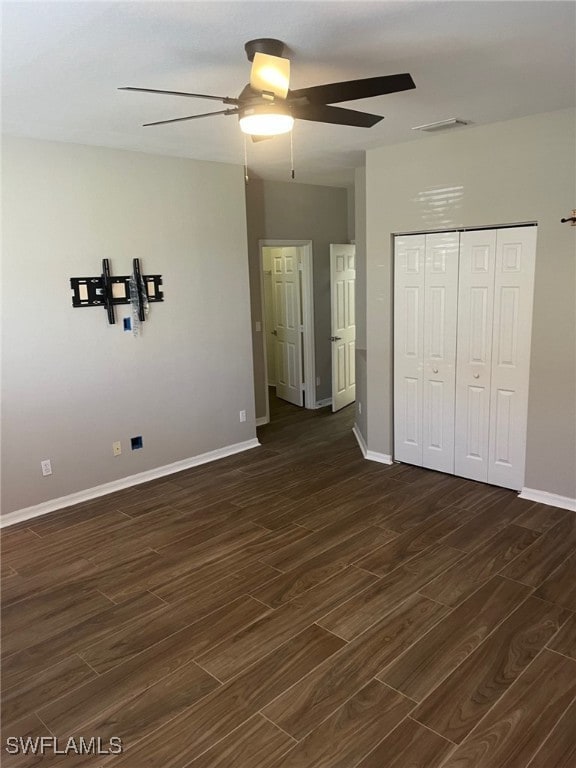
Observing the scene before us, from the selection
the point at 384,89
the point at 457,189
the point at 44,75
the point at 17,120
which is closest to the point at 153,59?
the point at 44,75

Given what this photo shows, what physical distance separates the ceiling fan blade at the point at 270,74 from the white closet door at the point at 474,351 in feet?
7.75

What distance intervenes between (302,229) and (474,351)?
3.00 meters

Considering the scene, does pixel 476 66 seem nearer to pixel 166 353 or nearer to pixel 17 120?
pixel 17 120

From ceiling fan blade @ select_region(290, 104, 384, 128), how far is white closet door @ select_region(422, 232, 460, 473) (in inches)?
74.1

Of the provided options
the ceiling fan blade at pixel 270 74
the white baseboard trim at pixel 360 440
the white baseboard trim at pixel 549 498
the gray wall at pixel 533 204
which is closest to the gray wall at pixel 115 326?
the white baseboard trim at pixel 360 440

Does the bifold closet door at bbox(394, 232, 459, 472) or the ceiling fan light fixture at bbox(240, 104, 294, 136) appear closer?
the ceiling fan light fixture at bbox(240, 104, 294, 136)

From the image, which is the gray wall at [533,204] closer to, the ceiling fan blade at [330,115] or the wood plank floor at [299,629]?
the wood plank floor at [299,629]

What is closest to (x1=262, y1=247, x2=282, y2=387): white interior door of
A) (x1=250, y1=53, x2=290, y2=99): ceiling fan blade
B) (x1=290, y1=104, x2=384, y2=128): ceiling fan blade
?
(x1=290, y1=104, x2=384, y2=128): ceiling fan blade

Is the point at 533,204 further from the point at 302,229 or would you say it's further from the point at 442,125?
the point at 302,229

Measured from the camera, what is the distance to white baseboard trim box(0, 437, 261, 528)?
4133 millimetres

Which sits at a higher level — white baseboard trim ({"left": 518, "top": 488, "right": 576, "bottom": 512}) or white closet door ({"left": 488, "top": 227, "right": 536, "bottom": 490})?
white closet door ({"left": 488, "top": 227, "right": 536, "bottom": 490})

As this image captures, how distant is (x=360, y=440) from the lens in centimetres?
560

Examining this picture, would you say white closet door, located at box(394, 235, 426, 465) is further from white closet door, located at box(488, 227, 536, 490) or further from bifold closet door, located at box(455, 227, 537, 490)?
white closet door, located at box(488, 227, 536, 490)

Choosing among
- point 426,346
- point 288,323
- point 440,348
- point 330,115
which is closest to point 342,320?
point 288,323
